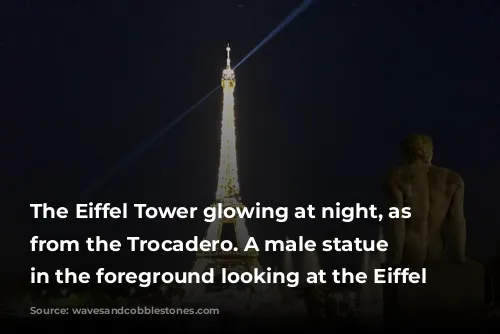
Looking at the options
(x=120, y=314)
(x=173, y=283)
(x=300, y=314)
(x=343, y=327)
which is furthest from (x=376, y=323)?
(x=173, y=283)

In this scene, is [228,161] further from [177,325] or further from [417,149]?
[417,149]

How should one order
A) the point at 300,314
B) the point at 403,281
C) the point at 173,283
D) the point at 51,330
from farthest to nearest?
the point at 173,283 → the point at 300,314 → the point at 51,330 → the point at 403,281

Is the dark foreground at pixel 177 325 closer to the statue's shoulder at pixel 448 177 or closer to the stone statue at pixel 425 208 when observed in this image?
the stone statue at pixel 425 208

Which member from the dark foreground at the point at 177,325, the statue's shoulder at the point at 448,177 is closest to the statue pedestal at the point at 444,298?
the statue's shoulder at the point at 448,177

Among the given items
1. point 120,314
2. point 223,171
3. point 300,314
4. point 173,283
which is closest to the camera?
point 120,314

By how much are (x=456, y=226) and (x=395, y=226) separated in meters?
0.55

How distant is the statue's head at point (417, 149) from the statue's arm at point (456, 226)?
0.38 metres

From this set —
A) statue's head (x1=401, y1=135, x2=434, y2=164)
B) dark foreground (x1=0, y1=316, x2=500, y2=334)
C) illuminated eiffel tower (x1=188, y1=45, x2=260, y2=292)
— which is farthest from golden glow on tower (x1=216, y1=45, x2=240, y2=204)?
statue's head (x1=401, y1=135, x2=434, y2=164)

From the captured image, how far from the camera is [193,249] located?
16969mm

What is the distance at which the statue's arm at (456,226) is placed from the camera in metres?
7.53

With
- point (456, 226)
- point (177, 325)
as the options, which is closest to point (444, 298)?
point (456, 226)

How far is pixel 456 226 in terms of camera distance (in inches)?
298

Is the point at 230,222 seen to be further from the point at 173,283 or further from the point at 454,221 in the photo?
the point at 454,221

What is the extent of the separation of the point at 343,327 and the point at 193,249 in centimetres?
577
